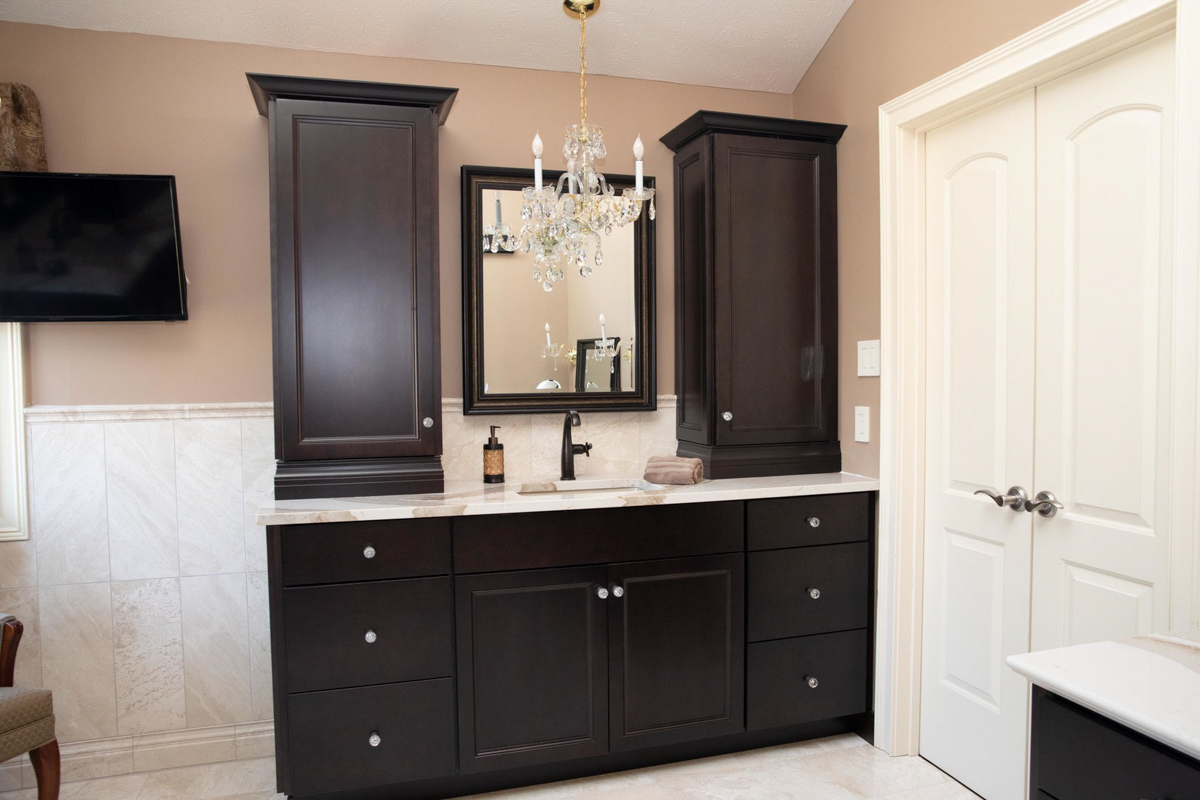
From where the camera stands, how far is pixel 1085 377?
2.07 metres

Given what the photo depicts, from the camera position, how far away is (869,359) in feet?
9.00

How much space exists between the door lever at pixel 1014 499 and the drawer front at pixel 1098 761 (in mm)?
1209

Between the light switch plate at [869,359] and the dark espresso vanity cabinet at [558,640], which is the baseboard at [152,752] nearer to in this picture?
the dark espresso vanity cabinet at [558,640]

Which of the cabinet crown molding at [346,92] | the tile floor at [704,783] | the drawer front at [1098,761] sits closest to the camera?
the drawer front at [1098,761]

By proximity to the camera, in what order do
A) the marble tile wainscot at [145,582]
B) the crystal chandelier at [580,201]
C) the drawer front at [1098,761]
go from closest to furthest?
the drawer front at [1098,761], the crystal chandelier at [580,201], the marble tile wainscot at [145,582]

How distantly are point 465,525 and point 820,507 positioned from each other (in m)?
1.25

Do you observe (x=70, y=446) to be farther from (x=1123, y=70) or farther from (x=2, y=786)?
(x=1123, y=70)

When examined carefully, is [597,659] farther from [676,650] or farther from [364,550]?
[364,550]

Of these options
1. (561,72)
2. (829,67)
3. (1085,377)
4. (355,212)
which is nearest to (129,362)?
(355,212)

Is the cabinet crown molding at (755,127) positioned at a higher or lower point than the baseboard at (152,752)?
higher

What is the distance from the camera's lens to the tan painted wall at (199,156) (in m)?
2.54

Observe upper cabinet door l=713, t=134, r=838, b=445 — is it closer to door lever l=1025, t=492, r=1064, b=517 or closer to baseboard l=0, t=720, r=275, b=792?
door lever l=1025, t=492, r=1064, b=517

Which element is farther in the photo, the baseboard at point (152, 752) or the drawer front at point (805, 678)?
the drawer front at point (805, 678)

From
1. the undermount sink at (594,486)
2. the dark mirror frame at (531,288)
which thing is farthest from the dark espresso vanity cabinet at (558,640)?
the dark mirror frame at (531,288)
